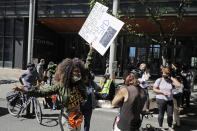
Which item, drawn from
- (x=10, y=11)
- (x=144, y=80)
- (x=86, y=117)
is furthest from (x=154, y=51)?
(x=86, y=117)

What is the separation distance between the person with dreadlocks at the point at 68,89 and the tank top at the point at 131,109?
0.72 m

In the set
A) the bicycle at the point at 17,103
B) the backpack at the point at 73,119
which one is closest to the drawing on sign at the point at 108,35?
the backpack at the point at 73,119

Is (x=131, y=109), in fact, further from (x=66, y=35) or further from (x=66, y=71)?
(x=66, y=35)

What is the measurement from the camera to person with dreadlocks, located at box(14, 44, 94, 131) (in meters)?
2.68

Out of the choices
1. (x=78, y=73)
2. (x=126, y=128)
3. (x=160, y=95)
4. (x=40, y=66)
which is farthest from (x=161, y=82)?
(x=40, y=66)

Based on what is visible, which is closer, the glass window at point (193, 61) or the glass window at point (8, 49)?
the glass window at point (193, 61)

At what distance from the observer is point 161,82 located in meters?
4.97

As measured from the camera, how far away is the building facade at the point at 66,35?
14.7 meters

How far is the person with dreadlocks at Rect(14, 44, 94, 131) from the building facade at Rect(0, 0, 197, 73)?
11.7 m

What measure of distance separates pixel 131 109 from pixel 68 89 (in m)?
1.04

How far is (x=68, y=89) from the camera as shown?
8.97 feet

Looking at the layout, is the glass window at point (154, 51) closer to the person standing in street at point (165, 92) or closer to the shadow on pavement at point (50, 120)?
the person standing in street at point (165, 92)

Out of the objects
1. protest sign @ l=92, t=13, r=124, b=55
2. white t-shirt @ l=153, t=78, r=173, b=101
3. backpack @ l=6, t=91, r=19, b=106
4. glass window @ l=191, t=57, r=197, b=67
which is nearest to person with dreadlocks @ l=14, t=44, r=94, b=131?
protest sign @ l=92, t=13, r=124, b=55

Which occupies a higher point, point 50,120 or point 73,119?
point 73,119
